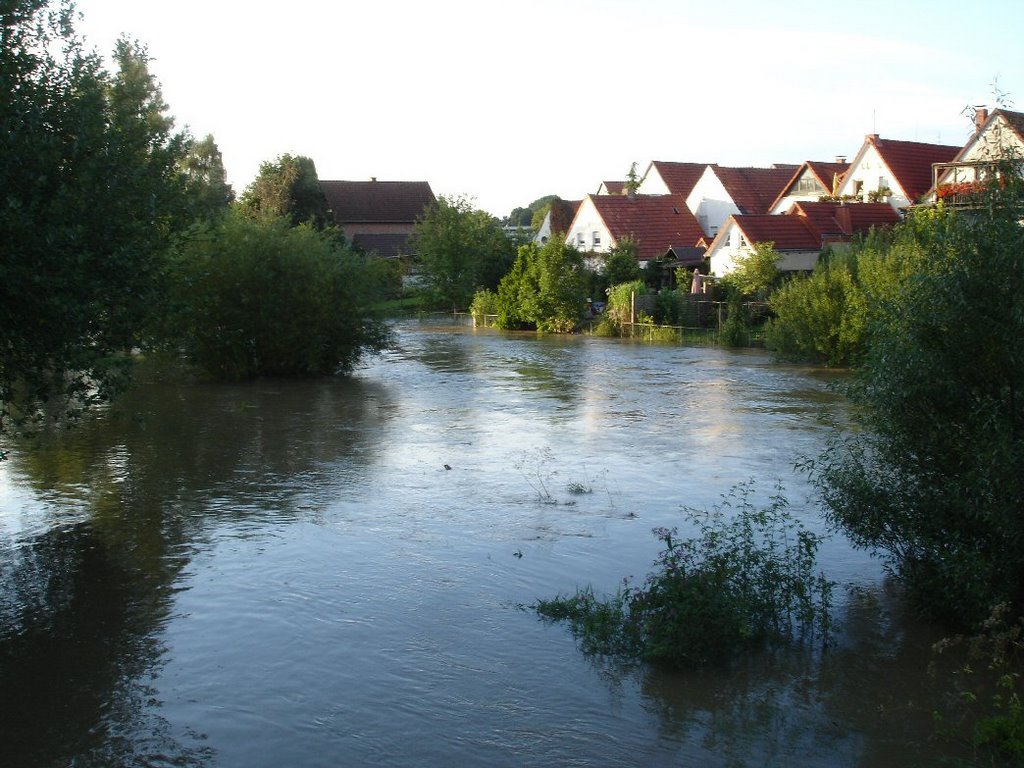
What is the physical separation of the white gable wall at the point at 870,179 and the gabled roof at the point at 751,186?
714 centimetres

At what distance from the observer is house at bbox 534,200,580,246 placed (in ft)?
234

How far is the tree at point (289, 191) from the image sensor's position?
5912 cm

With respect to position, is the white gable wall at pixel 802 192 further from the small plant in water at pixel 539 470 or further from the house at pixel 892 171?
the small plant in water at pixel 539 470

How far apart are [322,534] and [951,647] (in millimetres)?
7464

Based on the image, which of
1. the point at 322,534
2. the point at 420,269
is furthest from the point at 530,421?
the point at 420,269

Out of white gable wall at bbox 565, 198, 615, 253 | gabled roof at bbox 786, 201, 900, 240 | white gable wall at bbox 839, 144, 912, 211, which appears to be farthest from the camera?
white gable wall at bbox 565, 198, 615, 253

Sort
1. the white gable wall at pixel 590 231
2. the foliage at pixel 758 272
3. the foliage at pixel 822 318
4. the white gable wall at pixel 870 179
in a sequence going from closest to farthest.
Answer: the foliage at pixel 822 318
the foliage at pixel 758 272
the white gable wall at pixel 870 179
the white gable wall at pixel 590 231

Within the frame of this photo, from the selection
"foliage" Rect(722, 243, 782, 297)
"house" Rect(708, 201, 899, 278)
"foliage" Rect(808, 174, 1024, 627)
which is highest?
"house" Rect(708, 201, 899, 278)

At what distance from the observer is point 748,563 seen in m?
9.26

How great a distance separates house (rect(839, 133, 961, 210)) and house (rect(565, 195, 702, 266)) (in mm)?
9457

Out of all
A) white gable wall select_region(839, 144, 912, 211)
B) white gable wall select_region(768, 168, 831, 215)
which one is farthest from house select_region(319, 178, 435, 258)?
white gable wall select_region(839, 144, 912, 211)

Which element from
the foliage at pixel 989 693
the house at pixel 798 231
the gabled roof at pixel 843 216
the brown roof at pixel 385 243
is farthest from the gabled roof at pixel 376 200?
the foliage at pixel 989 693

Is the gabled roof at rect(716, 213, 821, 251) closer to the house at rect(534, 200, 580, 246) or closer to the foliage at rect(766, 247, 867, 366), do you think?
the foliage at rect(766, 247, 867, 366)

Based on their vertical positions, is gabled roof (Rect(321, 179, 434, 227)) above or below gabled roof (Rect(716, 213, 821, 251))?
above
